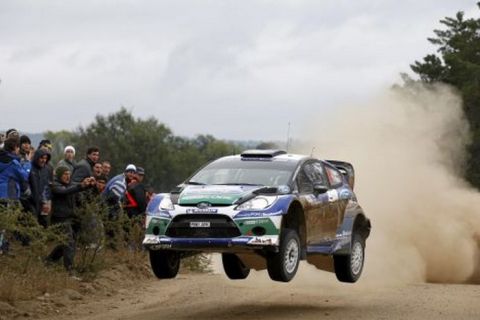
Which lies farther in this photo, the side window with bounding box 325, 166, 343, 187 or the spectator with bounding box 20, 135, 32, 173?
the spectator with bounding box 20, 135, 32, 173

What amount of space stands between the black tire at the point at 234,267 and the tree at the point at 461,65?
39.8 m

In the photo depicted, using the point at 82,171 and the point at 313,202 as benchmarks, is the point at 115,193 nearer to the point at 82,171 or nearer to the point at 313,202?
the point at 82,171

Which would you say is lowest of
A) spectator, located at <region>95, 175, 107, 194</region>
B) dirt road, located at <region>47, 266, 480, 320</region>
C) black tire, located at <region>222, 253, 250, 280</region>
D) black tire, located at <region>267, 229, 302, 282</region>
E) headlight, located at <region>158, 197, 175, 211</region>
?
dirt road, located at <region>47, 266, 480, 320</region>

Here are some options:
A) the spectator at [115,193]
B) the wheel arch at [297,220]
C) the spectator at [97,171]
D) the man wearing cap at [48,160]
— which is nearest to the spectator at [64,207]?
the man wearing cap at [48,160]

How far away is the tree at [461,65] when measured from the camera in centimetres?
5838

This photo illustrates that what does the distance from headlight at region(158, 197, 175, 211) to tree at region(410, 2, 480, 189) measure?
138 feet

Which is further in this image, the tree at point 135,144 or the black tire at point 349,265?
the tree at point 135,144

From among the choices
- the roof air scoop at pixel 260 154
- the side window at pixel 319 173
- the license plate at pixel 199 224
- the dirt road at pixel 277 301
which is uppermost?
the roof air scoop at pixel 260 154

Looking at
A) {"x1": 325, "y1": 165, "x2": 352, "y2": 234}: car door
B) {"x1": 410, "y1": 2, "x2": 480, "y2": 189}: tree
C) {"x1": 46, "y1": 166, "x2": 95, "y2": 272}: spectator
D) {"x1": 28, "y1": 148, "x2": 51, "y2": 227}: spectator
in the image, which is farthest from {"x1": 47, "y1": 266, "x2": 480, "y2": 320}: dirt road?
{"x1": 410, "y1": 2, "x2": 480, "y2": 189}: tree

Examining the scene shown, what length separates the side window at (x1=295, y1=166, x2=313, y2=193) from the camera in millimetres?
14500

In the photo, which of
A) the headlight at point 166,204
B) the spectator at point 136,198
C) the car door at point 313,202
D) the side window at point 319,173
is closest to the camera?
the headlight at point 166,204

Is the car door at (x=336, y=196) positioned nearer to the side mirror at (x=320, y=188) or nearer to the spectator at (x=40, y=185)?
the side mirror at (x=320, y=188)

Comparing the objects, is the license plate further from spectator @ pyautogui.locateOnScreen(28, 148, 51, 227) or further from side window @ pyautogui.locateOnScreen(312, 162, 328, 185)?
spectator @ pyautogui.locateOnScreen(28, 148, 51, 227)

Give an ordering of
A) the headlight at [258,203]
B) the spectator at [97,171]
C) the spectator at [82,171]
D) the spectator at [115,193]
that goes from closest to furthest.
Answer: the headlight at [258,203] < the spectator at [82,171] < the spectator at [97,171] < the spectator at [115,193]
